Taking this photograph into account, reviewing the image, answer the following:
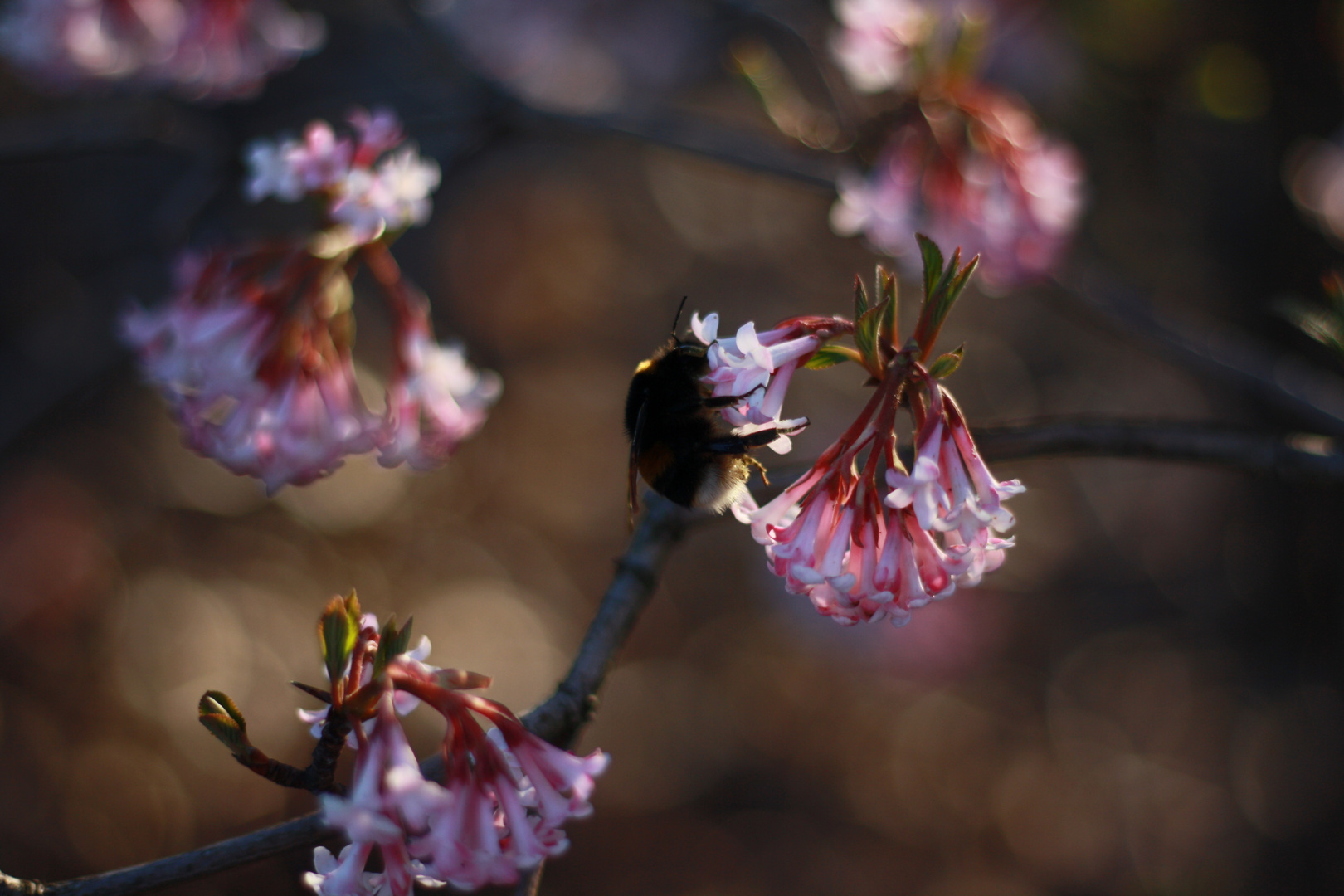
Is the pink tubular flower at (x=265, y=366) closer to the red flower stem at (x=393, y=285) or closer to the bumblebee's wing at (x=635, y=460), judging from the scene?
the red flower stem at (x=393, y=285)

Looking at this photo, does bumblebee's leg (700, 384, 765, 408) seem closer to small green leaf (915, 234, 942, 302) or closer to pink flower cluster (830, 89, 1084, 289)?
→ small green leaf (915, 234, 942, 302)

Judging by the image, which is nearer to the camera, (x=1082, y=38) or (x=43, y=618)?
(x=1082, y=38)

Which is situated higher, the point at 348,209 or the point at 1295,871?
the point at 348,209

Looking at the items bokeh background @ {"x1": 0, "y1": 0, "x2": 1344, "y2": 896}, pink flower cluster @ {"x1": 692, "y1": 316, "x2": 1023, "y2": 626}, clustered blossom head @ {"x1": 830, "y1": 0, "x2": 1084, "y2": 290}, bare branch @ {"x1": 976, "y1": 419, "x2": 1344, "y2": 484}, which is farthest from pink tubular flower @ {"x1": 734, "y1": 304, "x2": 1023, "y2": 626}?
bokeh background @ {"x1": 0, "y1": 0, "x2": 1344, "y2": 896}

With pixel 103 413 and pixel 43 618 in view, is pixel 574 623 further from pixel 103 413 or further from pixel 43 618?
pixel 103 413

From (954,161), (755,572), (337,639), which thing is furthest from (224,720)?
(755,572)

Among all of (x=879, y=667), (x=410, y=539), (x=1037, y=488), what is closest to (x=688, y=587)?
→ (x=879, y=667)
